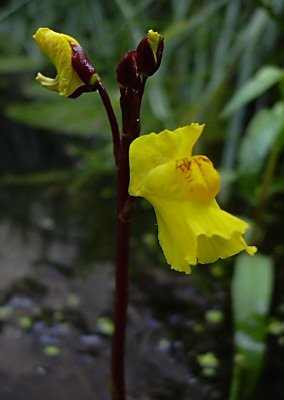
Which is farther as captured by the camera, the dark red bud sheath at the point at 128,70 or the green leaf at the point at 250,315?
the green leaf at the point at 250,315

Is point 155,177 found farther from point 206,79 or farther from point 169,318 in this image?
point 206,79

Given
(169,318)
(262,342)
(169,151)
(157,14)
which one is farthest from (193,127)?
(157,14)

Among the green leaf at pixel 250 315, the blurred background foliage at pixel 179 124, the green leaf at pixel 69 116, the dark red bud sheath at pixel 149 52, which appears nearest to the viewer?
the dark red bud sheath at pixel 149 52

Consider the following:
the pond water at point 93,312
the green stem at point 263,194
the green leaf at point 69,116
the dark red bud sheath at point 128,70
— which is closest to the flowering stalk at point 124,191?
the dark red bud sheath at point 128,70

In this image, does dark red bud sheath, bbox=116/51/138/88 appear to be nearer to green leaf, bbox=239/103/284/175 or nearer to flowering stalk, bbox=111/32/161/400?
flowering stalk, bbox=111/32/161/400

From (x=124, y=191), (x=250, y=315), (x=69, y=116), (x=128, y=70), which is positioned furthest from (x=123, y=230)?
(x=69, y=116)

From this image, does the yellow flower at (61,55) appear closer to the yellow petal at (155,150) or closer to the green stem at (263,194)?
the yellow petal at (155,150)

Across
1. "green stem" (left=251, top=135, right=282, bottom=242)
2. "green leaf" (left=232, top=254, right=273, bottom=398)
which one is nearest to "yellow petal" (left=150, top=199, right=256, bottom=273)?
"green leaf" (left=232, top=254, right=273, bottom=398)
